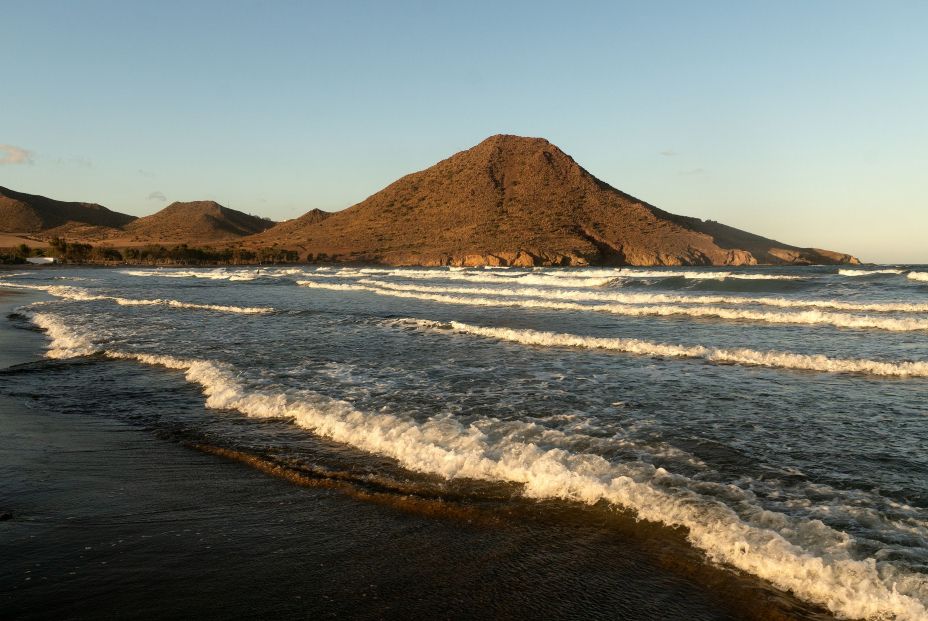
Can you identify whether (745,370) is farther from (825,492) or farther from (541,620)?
(541,620)

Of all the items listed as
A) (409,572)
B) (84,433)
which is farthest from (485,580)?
(84,433)

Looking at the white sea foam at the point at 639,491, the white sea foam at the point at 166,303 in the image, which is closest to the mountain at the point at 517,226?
the white sea foam at the point at 166,303

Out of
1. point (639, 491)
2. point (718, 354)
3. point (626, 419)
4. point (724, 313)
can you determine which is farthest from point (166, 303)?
point (639, 491)

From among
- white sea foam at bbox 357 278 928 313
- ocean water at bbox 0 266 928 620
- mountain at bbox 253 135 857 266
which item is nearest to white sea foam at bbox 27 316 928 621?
ocean water at bbox 0 266 928 620

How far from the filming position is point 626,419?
8516mm

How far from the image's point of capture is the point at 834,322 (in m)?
20.3

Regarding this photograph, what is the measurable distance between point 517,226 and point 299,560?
118 meters

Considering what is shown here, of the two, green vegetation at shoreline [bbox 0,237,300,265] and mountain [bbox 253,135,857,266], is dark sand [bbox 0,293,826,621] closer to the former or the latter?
mountain [bbox 253,135,857,266]

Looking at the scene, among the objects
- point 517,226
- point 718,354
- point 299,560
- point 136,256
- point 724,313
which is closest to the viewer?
point 299,560

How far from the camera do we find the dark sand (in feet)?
12.9

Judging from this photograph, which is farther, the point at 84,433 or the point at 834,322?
the point at 834,322

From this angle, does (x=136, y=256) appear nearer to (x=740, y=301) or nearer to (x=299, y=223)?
(x=299, y=223)

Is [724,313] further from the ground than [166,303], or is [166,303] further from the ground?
[724,313]

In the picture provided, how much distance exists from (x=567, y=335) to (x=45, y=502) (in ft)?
43.5
